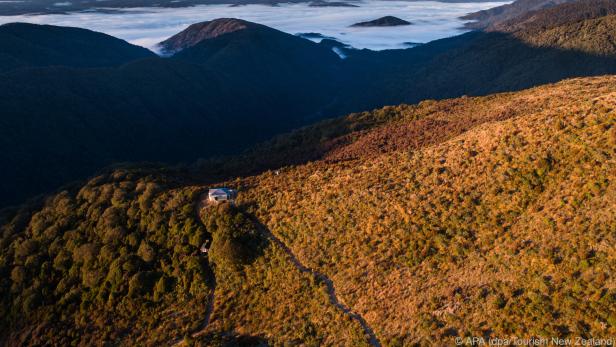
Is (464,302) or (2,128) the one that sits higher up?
(464,302)

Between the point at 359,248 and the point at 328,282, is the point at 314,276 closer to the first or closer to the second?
the point at 328,282

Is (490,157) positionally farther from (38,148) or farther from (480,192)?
(38,148)

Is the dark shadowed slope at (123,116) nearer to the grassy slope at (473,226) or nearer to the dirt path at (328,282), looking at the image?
the dirt path at (328,282)

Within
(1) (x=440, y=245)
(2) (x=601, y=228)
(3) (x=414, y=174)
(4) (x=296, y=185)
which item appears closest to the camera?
(2) (x=601, y=228)

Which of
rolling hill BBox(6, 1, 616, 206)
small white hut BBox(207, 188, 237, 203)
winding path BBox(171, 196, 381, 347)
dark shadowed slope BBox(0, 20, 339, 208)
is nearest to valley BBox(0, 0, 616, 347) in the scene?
winding path BBox(171, 196, 381, 347)

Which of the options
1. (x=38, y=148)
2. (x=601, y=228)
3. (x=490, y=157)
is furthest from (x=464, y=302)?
(x=38, y=148)

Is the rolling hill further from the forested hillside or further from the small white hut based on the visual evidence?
the small white hut

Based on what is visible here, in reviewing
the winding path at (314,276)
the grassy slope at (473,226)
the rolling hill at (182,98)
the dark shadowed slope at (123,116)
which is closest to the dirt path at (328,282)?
the winding path at (314,276)
